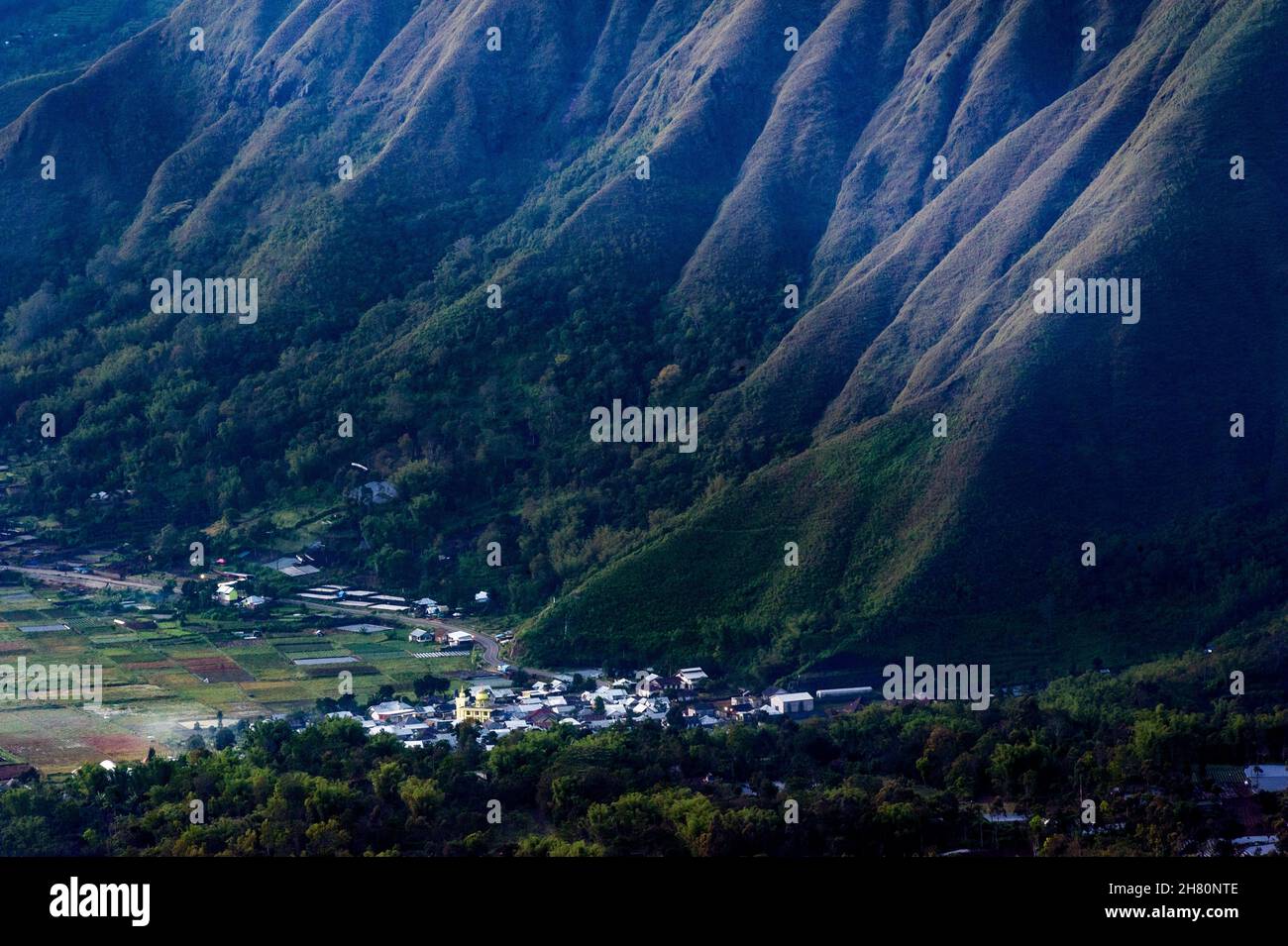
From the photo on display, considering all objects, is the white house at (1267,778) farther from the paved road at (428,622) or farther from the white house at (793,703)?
the paved road at (428,622)

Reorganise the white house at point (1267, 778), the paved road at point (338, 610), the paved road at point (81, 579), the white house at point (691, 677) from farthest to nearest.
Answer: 1. the paved road at point (81, 579)
2. the paved road at point (338, 610)
3. the white house at point (691, 677)
4. the white house at point (1267, 778)

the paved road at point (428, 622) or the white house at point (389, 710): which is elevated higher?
the paved road at point (428, 622)

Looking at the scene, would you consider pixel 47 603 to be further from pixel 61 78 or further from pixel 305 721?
pixel 61 78

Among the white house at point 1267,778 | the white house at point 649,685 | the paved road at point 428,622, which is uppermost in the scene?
the paved road at point 428,622

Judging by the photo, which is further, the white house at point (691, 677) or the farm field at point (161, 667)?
the white house at point (691, 677)

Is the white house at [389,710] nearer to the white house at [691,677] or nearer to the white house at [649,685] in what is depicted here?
the white house at [649,685]

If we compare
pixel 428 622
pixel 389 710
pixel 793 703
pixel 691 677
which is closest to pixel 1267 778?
pixel 793 703

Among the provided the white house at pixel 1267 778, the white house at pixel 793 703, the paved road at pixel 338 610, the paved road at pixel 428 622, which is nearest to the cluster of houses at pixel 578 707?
the white house at pixel 793 703

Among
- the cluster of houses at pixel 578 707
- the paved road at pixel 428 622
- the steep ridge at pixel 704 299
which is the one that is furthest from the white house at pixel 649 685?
the paved road at pixel 428 622

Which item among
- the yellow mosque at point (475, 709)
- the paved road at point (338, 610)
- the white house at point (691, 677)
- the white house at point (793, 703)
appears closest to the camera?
the yellow mosque at point (475, 709)
